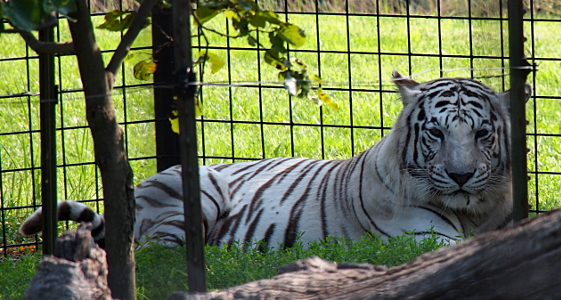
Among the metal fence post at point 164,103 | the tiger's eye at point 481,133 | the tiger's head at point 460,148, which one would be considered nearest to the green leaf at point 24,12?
the tiger's head at point 460,148

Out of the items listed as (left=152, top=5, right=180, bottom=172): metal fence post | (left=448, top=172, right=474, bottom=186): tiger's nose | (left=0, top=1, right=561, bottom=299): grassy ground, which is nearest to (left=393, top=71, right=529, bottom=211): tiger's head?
(left=448, top=172, right=474, bottom=186): tiger's nose

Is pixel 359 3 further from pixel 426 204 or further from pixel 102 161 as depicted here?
pixel 102 161

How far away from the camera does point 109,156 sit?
2.61 meters

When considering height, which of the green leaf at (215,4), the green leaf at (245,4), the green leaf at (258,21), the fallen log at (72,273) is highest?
the green leaf at (215,4)

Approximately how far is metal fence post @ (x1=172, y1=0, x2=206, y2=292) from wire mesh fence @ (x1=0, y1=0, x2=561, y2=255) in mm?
520

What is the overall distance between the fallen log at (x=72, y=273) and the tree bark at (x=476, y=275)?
271 millimetres

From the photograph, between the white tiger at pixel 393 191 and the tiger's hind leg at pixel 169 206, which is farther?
the tiger's hind leg at pixel 169 206

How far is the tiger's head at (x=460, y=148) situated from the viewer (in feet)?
12.0

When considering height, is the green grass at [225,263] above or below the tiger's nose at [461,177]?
below

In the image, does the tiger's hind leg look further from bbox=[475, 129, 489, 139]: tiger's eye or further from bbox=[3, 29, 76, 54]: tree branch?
bbox=[3, 29, 76, 54]: tree branch

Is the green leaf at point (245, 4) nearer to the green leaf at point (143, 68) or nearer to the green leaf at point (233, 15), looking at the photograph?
the green leaf at point (233, 15)

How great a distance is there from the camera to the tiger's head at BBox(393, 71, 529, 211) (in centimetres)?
367

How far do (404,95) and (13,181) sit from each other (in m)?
2.58

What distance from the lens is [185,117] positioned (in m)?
2.37
